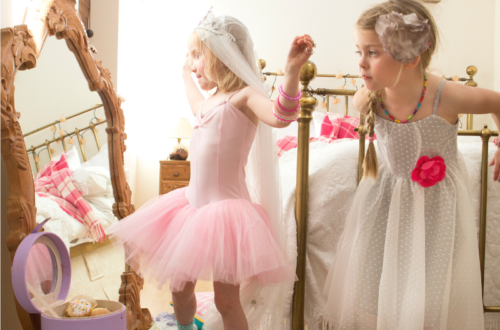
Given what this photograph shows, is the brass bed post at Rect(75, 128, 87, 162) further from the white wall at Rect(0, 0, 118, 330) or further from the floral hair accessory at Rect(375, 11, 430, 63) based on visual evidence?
the floral hair accessory at Rect(375, 11, 430, 63)

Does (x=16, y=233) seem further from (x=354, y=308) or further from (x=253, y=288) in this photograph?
(x=354, y=308)

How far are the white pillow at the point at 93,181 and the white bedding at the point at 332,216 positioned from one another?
656mm

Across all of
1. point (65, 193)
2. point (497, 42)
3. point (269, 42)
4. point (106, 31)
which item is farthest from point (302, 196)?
point (497, 42)

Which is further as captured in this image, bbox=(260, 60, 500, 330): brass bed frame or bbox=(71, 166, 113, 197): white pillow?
bbox=(71, 166, 113, 197): white pillow

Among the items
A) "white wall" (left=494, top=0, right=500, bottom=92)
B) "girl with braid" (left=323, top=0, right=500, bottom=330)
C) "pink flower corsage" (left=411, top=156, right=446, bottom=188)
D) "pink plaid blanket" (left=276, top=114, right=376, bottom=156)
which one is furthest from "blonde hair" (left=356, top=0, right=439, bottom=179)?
"white wall" (left=494, top=0, right=500, bottom=92)

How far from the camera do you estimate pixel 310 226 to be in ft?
4.18

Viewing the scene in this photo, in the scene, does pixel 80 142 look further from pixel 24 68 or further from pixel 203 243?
pixel 203 243

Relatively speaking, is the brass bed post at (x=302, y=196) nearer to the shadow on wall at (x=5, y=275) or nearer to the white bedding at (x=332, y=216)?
the white bedding at (x=332, y=216)

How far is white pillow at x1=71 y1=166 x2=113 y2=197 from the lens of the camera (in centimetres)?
131

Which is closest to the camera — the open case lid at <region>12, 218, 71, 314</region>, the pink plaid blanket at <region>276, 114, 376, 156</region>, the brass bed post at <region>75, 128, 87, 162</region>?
the open case lid at <region>12, 218, 71, 314</region>

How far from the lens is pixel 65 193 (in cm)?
120

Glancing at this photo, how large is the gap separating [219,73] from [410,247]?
2.27 ft

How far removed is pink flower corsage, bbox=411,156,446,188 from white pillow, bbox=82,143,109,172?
3.36 feet

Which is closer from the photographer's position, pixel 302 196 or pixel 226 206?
pixel 226 206
